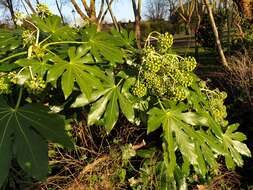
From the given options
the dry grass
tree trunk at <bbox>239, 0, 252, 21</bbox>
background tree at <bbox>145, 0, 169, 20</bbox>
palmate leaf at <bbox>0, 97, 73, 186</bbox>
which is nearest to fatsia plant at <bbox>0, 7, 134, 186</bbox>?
palmate leaf at <bbox>0, 97, 73, 186</bbox>

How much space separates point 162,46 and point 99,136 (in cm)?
83

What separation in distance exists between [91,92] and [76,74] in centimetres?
11

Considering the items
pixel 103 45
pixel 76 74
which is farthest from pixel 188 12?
pixel 76 74

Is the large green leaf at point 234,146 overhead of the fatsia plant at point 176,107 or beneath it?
beneath

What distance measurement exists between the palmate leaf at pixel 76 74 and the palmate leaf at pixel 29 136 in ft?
0.51

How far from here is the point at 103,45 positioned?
7.43 ft

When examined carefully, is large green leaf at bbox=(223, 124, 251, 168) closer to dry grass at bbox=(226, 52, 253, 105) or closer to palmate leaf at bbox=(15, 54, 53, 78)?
palmate leaf at bbox=(15, 54, 53, 78)

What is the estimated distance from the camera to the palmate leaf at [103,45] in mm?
2162

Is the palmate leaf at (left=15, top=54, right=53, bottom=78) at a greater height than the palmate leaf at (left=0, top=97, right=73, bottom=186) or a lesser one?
greater

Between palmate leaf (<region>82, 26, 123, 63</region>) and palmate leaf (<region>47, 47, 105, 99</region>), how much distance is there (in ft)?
0.31

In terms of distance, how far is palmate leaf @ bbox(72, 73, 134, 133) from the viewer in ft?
6.99

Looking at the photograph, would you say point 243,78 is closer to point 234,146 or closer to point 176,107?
point 234,146

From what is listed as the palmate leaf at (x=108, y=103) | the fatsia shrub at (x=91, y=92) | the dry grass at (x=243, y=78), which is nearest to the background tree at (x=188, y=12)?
the dry grass at (x=243, y=78)

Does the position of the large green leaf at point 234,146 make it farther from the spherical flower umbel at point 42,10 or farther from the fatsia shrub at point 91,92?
the spherical flower umbel at point 42,10
